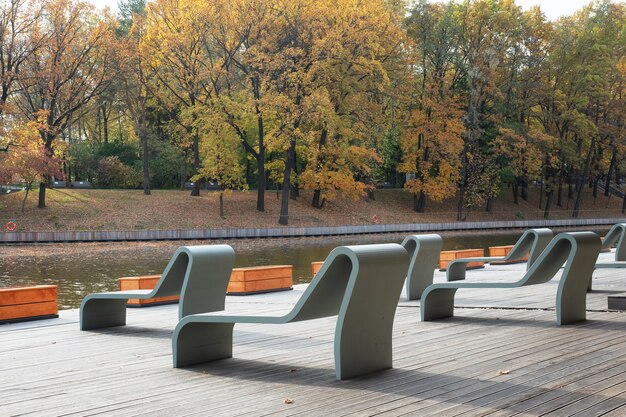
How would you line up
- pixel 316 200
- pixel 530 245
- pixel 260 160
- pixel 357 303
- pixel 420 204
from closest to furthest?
pixel 357 303, pixel 530 245, pixel 260 160, pixel 316 200, pixel 420 204

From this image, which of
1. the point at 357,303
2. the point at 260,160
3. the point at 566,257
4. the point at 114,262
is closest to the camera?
the point at 357,303

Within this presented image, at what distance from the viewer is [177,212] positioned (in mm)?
44781

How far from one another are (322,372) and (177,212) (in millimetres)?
39054

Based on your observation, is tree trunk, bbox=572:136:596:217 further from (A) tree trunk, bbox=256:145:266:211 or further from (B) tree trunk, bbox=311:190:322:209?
(A) tree trunk, bbox=256:145:266:211

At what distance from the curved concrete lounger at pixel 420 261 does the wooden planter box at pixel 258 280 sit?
9.76 ft

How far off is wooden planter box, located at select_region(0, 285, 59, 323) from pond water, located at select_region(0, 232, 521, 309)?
21.5 feet

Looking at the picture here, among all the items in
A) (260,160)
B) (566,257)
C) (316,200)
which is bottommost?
(316,200)

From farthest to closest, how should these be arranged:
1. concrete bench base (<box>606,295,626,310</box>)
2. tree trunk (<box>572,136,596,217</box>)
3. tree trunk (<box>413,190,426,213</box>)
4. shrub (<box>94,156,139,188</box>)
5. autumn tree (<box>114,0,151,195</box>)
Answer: tree trunk (<box>572,136,596,217</box>), tree trunk (<box>413,190,426,213</box>), shrub (<box>94,156,139,188</box>), autumn tree (<box>114,0,151,195</box>), concrete bench base (<box>606,295,626,310</box>)

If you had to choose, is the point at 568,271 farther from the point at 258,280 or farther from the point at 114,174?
the point at 114,174

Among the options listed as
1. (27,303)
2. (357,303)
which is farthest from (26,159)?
(357,303)

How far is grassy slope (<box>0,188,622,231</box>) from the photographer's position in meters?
40.9

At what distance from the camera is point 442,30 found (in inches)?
2238

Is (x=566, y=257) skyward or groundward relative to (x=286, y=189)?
skyward

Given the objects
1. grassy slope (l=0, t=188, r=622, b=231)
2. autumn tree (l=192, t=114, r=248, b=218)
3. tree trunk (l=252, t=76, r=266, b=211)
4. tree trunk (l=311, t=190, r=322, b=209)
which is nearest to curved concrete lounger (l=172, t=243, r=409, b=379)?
grassy slope (l=0, t=188, r=622, b=231)
